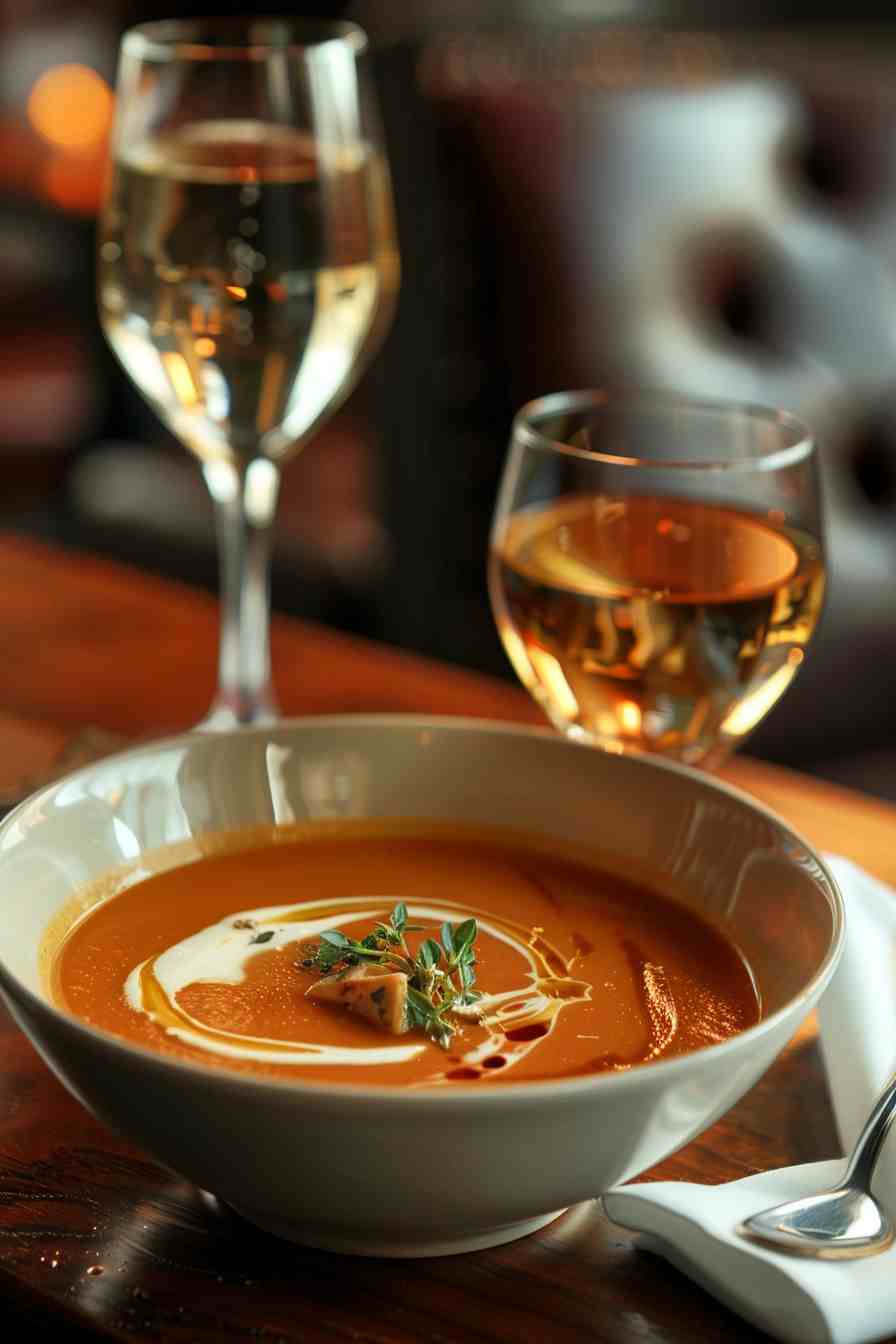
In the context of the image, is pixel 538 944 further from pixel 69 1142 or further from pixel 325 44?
pixel 325 44

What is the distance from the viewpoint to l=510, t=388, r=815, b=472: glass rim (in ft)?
2.65

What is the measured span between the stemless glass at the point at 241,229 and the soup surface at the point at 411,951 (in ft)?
1.05

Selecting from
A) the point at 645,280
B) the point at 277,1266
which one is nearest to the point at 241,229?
the point at 277,1266

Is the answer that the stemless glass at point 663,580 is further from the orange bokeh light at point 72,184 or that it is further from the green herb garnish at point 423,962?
the orange bokeh light at point 72,184

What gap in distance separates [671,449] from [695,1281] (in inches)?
18.0

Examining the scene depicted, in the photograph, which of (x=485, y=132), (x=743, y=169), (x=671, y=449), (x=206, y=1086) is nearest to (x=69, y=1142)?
(x=206, y=1086)

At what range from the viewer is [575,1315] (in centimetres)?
55

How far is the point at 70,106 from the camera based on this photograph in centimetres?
409

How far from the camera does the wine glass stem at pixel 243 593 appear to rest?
1.04 meters

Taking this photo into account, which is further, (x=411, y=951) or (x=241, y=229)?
(x=241, y=229)

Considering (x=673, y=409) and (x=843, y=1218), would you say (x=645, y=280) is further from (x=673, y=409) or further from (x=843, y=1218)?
(x=843, y=1218)

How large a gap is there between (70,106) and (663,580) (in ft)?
11.8

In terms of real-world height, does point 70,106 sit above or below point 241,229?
below

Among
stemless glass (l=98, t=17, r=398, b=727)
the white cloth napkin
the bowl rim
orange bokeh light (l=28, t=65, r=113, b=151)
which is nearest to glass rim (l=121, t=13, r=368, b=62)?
stemless glass (l=98, t=17, r=398, b=727)
